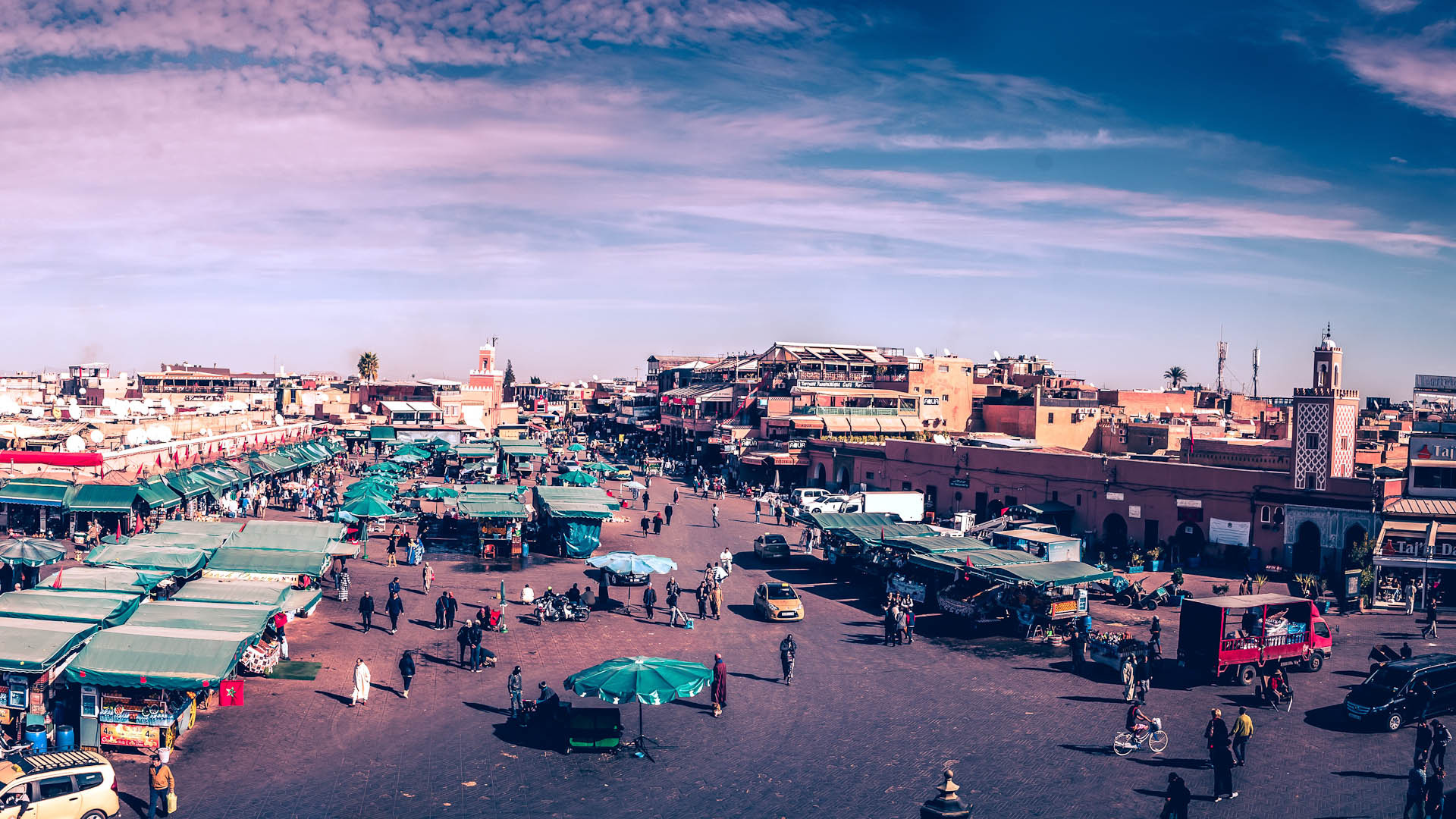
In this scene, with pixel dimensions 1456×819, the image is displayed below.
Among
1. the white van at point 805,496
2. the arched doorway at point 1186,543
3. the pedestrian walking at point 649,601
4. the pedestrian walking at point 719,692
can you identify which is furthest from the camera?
the white van at point 805,496

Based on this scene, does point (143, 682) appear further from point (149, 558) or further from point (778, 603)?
point (778, 603)

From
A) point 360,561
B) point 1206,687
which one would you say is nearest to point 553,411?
point 360,561

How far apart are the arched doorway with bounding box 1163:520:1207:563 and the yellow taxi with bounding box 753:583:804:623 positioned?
58.1 ft

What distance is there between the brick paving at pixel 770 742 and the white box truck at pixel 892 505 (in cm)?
1677

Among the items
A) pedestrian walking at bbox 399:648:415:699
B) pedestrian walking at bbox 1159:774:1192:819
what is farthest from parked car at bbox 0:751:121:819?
pedestrian walking at bbox 1159:774:1192:819

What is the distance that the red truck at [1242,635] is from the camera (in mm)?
22875

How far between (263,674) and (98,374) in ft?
421

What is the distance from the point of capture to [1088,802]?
15.9 m

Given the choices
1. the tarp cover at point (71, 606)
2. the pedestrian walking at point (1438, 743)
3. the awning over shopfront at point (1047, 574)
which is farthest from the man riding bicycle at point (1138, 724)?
the tarp cover at point (71, 606)

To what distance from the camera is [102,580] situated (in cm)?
2306

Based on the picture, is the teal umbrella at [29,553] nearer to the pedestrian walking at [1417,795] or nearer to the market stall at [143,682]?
the market stall at [143,682]

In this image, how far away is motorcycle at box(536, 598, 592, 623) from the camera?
2850 cm

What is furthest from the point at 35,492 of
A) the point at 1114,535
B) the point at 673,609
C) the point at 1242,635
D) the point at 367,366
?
the point at 367,366

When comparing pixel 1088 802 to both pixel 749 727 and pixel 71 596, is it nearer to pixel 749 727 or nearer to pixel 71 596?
pixel 749 727
